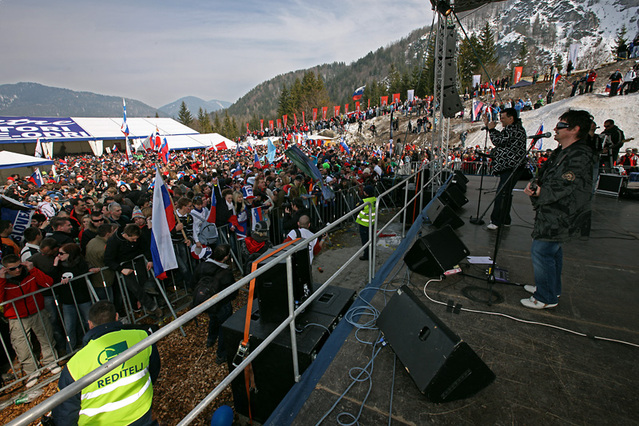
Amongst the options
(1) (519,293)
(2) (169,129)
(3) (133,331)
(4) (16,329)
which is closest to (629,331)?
(1) (519,293)

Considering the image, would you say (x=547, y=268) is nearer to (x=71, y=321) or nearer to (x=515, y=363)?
(x=515, y=363)

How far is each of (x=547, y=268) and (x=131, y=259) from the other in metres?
6.79

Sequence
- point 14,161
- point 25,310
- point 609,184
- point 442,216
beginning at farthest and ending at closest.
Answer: point 14,161 < point 609,184 < point 442,216 < point 25,310

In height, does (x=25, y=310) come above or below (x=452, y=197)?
below

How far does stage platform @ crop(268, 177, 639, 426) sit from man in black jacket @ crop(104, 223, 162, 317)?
444cm

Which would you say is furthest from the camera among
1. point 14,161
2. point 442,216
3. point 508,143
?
point 14,161

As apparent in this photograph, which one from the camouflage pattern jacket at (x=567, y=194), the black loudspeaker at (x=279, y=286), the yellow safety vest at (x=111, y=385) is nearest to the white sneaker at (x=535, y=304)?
the camouflage pattern jacket at (x=567, y=194)

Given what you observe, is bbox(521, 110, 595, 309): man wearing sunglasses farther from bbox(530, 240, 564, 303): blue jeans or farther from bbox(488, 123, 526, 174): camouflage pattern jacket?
bbox(488, 123, 526, 174): camouflage pattern jacket

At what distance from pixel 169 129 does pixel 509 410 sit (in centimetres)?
6809

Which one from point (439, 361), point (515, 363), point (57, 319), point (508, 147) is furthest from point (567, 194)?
point (57, 319)

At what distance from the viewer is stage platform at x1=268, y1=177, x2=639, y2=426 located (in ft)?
7.83

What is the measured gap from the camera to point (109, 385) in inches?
94.3

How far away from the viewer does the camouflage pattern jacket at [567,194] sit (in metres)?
3.29

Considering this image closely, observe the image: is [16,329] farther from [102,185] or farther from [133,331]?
[102,185]
